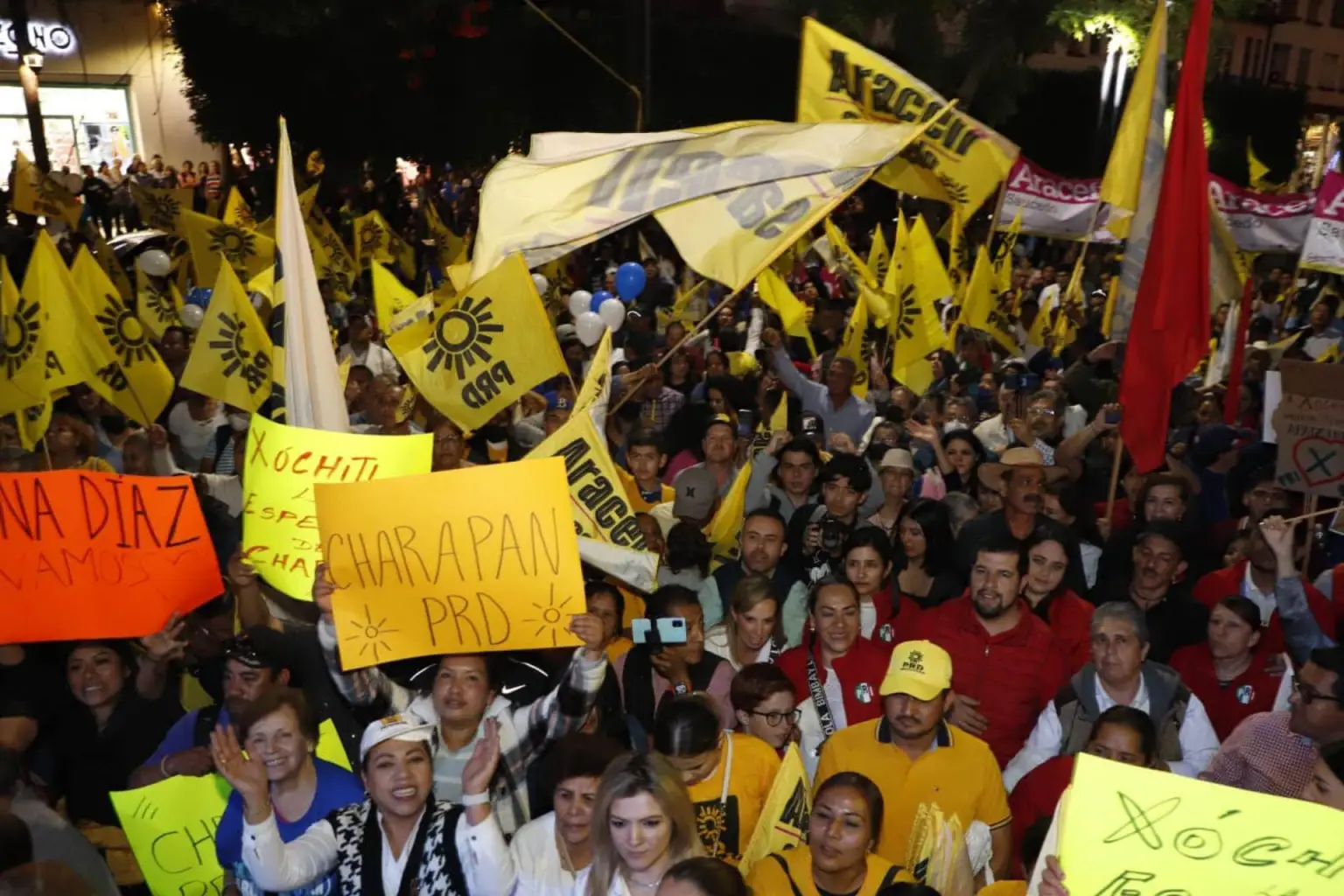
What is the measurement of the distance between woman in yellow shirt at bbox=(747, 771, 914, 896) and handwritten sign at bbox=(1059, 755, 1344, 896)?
77 centimetres

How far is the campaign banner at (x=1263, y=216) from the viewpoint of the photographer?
13172 mm

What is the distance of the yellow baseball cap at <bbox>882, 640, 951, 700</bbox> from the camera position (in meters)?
3.84

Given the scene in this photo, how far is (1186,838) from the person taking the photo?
8.41 ft

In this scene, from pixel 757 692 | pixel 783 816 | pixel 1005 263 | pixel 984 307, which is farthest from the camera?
pixel 1005 263

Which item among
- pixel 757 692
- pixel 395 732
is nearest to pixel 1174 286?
pixel 757 692

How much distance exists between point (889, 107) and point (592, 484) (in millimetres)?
2918

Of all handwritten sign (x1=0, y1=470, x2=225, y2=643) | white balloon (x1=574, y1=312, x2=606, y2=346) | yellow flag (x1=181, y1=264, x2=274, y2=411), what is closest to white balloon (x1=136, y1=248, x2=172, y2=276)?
white balloon (x1=574, y1=312, x2=606, y2=346)

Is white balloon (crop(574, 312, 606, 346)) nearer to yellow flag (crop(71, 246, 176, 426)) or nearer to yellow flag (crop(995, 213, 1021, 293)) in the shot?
yellow flag (crop(71, 246, 176, 426))

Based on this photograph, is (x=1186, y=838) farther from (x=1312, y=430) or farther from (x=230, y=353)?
(x=230, y=353)

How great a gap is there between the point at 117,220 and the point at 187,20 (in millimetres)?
4631

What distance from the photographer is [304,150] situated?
2264cm

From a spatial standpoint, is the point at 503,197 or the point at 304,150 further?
the point at 304,150

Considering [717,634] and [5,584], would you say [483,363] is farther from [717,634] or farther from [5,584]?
[5,584]

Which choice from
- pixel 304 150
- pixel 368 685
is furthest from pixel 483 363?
pixel 304 150
